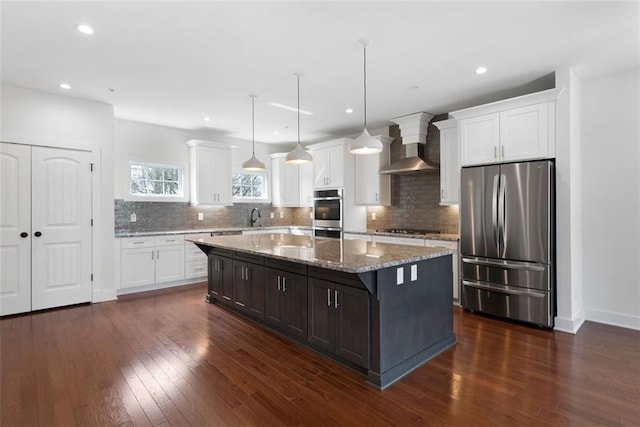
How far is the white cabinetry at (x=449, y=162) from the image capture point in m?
4.71

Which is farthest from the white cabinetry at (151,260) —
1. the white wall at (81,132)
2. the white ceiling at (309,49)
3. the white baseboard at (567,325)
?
the white baseboard at (567,325)

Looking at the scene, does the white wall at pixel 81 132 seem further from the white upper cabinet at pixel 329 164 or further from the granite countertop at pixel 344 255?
the white upper cabinet at pixel 329 164

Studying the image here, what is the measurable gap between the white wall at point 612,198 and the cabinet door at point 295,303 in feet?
11.0

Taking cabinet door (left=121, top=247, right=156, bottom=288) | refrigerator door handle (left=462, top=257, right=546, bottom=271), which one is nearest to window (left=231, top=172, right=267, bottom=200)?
cabinet door (left=121, top=247, right=156, bottom=288)

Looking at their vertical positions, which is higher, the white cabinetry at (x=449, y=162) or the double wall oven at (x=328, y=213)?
the white cabinetry at (x=449, y=162)

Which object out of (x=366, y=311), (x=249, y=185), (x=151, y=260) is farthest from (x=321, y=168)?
(x=366, y=311)

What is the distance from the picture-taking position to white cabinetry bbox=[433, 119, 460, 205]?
471cm

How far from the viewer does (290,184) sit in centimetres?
722

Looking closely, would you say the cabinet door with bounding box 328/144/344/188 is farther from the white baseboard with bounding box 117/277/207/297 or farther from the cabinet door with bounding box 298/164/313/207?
the white baseboard with bounding box 117/277/207/297

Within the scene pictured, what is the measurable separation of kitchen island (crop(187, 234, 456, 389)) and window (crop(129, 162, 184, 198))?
3.12m

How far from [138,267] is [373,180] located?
4.02 m

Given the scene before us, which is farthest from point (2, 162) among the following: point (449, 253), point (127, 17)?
point (449, 253)

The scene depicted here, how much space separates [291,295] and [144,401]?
4.60 feet

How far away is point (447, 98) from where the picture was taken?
4488 millimetres
